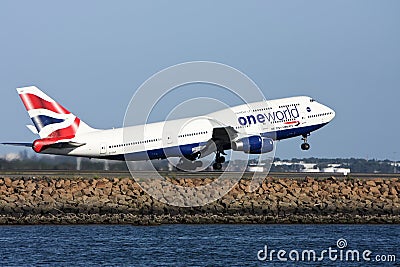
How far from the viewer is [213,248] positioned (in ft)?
209

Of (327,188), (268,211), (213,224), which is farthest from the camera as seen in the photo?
(327,188)

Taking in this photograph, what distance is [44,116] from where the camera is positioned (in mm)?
88438

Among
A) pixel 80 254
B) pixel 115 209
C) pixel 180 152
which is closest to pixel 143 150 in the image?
pixel 180 152

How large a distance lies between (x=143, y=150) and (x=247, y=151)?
8.04m

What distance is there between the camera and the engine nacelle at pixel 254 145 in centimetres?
9000

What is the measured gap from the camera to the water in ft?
196

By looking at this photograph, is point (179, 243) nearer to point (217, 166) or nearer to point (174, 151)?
point (174, 151)

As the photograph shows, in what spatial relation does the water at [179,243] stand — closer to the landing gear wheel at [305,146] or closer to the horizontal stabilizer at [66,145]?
the horizontal stabilizer at [66,145]

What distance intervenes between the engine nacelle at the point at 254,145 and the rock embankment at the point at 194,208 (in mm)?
4171

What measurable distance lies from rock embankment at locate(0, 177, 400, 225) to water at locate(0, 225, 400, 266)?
2150mm

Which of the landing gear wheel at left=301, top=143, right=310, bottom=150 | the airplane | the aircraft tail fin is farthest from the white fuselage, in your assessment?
the landing gear wheel at left=301, top=143, right=310, bottom=150

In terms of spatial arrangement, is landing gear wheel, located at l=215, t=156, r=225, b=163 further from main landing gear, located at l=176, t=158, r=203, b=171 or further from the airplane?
main landing gear, located at l=176, t=158, r=203, b=171

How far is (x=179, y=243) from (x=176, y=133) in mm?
24994

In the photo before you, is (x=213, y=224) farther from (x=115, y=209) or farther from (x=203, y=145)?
(x=203, y=145)
